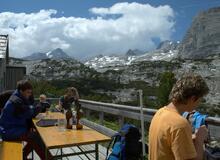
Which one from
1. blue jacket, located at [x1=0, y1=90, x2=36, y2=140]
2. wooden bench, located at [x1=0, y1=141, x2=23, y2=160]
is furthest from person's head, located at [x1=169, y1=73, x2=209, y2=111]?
blue jacket, located at [x1=0, y1=90, x2=36, y2=140]

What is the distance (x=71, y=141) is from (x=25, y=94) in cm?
133

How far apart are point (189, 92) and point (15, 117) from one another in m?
3.23

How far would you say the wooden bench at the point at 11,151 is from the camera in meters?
4.22

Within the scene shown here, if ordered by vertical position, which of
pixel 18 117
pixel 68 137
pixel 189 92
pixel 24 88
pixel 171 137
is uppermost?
pixel 189 92

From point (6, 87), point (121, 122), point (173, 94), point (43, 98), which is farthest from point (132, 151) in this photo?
point (6, 87)

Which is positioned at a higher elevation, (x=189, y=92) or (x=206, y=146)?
(x=189, y=92)

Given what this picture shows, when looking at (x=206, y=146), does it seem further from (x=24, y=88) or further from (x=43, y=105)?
(x=43, y=105)

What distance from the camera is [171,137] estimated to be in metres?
2.18

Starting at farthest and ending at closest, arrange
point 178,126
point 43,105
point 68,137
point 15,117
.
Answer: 1. point 43,105
2. point 15,117
3. point 68,137
4. point 178,126

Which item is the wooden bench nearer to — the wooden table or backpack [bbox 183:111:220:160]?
the wooden table

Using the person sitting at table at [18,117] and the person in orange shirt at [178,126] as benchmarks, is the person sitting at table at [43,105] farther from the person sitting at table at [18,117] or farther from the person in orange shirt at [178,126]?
the person in orange shirt at [178,126]

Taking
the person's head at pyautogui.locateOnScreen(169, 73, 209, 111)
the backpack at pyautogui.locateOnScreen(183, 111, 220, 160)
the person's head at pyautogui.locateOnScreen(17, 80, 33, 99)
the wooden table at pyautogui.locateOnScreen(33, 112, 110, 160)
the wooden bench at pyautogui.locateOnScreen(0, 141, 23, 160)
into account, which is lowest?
the wooden bench at pyautogui.locateOnScreen(0, 141, 23, 160)

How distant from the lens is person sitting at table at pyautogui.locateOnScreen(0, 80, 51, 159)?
4910mm

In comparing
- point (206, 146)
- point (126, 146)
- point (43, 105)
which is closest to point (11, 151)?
point (126, 146)
